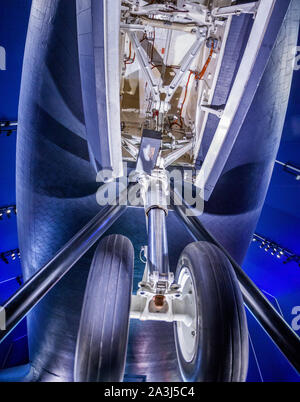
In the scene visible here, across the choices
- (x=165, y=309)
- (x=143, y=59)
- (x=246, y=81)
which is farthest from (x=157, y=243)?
(x=143, y=59)

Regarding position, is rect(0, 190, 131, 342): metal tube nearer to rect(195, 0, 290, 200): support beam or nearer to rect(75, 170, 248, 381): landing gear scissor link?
rect(75, 170, 248, 381): landing gear scissor link

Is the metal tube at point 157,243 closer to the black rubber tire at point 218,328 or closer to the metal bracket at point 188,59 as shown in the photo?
the black rubber tire at point 218,328

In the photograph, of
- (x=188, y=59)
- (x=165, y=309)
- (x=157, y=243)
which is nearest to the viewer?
(x=165, y=309)

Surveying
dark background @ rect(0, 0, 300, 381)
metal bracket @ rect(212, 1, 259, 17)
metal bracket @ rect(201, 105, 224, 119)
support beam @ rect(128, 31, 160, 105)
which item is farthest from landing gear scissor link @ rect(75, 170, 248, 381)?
dark background @ rect(0, 0, 300, 381)

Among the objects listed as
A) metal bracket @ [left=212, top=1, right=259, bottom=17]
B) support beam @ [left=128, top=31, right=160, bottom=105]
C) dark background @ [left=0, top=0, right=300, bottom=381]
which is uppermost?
metal bracket @ [left=212, top=1, right=259, bottom=17]

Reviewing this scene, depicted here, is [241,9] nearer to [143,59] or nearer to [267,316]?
[143,59]

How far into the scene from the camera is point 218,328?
1648mm

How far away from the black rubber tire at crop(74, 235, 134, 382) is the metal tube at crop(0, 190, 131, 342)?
0.73 ft

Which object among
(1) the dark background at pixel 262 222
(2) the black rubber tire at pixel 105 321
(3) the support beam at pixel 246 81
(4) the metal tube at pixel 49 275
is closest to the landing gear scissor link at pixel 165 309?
(2) the black rubber tire at pixel 105 321

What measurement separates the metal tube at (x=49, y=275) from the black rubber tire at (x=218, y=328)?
0.97m

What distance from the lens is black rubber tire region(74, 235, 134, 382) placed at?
62.1 inches

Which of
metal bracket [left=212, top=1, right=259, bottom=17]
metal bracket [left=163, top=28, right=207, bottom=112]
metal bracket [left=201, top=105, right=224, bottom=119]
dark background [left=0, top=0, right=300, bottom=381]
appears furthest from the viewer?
dark background [left=0, top=0, right=300, bottom=381]

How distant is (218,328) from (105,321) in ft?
2.50

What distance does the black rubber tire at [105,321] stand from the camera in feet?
5.18
